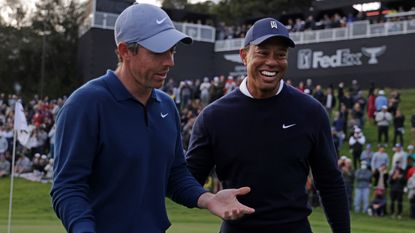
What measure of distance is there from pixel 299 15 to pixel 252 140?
50761 millimetres

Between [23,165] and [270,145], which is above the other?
[270,145]

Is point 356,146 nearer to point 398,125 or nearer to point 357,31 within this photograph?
point 398,125

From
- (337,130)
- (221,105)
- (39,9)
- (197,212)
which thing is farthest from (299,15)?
(221,105)

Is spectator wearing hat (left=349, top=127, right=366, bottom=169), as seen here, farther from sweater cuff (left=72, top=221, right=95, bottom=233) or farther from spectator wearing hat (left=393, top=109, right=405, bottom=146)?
sweater cuff (left=72, top=221, right=95, bottom=233)

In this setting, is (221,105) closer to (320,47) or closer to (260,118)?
(260,118)

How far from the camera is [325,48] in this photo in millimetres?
44188

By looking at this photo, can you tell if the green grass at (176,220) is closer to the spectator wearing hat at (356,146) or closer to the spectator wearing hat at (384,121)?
the spectator wearing hat at (356,146)

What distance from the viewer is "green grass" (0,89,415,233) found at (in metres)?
15.4

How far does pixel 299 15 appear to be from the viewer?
54.7 metres

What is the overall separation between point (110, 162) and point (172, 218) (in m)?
15.1

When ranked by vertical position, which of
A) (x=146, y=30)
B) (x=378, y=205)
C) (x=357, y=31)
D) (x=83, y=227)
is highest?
(x=357, y=31)

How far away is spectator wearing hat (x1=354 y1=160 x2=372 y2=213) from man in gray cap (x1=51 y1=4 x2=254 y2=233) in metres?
15.5

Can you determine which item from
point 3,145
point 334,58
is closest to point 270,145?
point 3,145

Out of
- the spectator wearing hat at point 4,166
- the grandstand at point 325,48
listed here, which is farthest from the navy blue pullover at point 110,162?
the grandstand at point 325,48
